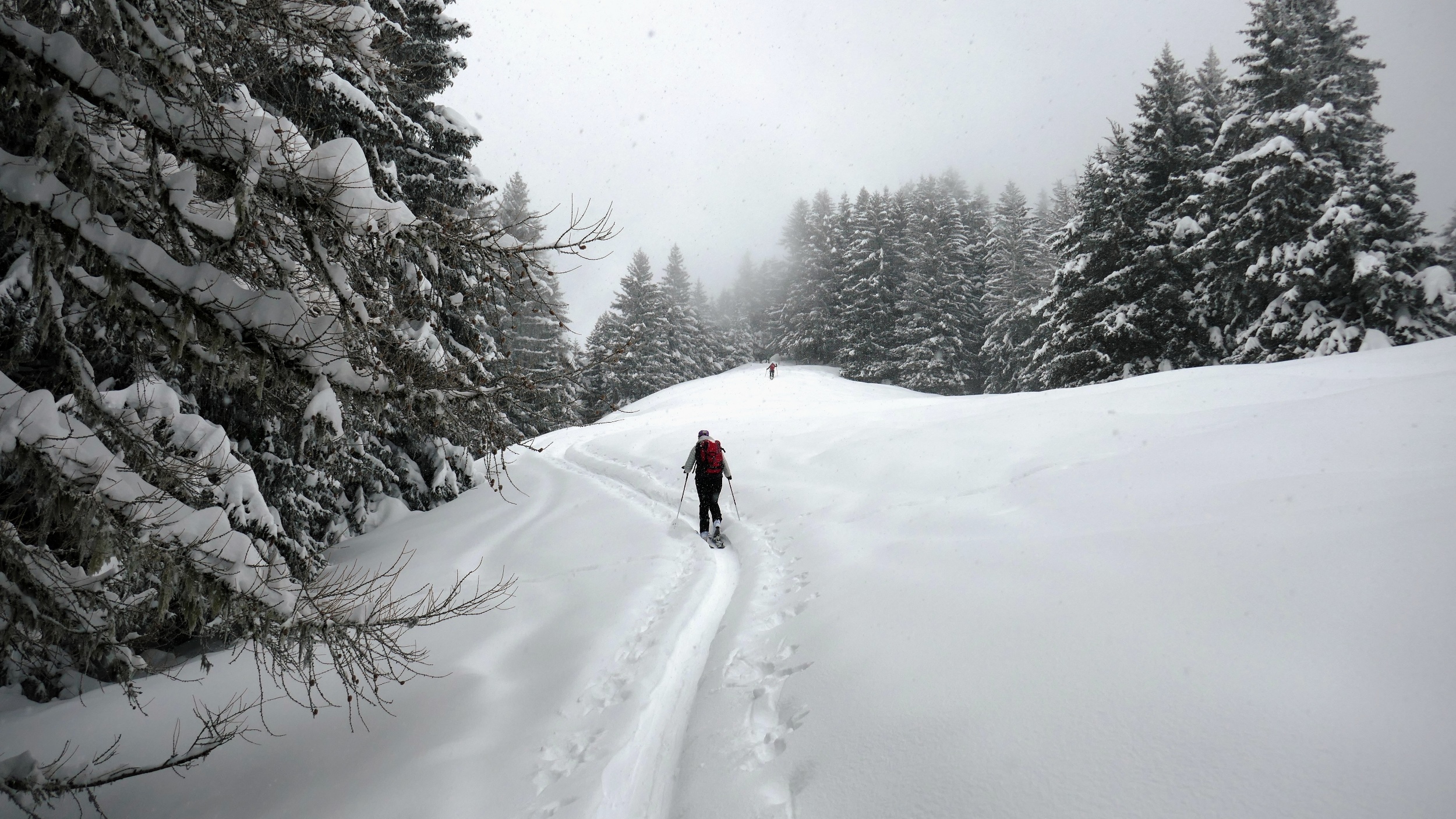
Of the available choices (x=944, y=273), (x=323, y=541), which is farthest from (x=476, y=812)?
(x=944, y=273)

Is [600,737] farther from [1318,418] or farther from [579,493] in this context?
[579,493]

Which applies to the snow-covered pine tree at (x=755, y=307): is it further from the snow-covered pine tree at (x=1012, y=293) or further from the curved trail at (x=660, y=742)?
the curved trail at (x=660, y=742)

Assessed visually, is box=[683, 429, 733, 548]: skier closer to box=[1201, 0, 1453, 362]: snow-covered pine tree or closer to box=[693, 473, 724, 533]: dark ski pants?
box=[693, 473, 724, 533]: dark ski pants

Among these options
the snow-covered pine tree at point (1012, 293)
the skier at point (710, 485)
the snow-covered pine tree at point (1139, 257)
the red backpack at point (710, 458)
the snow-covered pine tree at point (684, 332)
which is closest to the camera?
→ the skier at point (710, 485)

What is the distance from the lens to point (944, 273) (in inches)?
1548

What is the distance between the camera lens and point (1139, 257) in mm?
19828

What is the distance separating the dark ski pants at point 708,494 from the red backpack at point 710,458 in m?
0.08

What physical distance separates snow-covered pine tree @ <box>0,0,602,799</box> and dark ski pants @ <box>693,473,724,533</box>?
18.1ft

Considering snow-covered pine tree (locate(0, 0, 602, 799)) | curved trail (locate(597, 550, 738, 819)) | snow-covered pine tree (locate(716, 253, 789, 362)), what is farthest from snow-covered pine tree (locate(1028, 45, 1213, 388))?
snow-covered pine tree (locate(716, 253, 789, 362))

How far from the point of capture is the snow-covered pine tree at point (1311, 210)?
14.6 m

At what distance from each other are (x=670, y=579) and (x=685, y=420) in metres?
15.8

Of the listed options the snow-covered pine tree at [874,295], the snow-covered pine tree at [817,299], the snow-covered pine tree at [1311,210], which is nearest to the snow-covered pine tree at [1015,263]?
the snow-covered pine tree at [874,295]

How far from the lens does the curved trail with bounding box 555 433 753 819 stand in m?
3.71

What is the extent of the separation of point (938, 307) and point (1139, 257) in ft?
60.6
